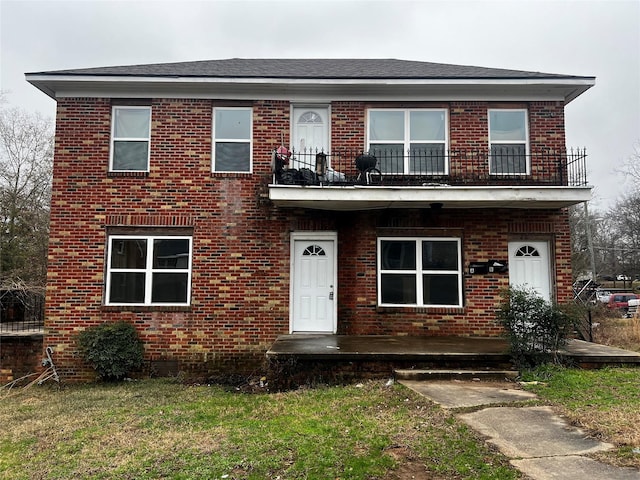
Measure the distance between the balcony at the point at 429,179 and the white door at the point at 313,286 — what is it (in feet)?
3.18

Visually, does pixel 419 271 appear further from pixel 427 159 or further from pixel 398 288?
pixel 427 159

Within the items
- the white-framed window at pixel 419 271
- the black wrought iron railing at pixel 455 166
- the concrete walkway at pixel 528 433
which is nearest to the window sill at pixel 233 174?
the black wrought iron railing at pixel 455 166

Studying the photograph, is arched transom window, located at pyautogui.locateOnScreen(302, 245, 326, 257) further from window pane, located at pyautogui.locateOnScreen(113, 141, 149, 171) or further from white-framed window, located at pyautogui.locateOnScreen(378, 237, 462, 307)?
window pane, located at pyautogui.locateOnScreen(113, 141, 149, 171)

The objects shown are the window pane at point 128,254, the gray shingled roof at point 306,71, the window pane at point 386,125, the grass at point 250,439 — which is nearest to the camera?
the grass at point 250,439

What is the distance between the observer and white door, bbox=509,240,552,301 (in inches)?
384

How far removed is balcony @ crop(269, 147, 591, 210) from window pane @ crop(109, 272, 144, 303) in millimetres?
3422

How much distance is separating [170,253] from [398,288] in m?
4.91

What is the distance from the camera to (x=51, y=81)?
9.40 metres

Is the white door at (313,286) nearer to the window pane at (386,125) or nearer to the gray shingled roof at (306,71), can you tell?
the window pane at (386,125)

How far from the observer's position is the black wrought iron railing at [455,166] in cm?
963

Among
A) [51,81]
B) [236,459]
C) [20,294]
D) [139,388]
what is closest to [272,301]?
[139,388]

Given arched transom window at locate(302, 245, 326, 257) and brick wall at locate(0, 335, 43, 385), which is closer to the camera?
brick wall at locate(0, 335, 43, 385)

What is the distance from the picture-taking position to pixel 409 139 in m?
9.96

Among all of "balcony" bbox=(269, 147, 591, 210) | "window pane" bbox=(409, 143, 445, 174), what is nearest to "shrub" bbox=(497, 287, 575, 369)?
"balcony" bbox=(269, 147, 591, 210)
